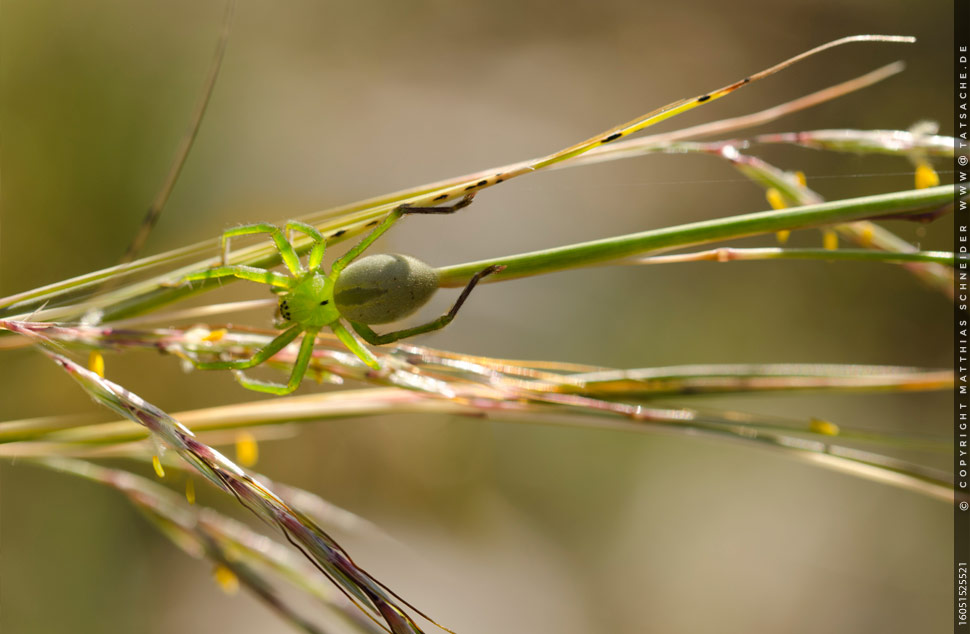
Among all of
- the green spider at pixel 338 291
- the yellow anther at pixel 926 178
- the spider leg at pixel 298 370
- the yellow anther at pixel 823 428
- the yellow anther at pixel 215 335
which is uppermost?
the yellow anther at pixel 926 178

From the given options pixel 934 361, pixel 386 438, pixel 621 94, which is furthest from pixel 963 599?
pixel 621 94

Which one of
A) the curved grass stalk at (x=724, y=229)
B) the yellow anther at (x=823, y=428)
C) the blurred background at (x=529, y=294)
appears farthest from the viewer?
the blurred background at (x=529, y=294)

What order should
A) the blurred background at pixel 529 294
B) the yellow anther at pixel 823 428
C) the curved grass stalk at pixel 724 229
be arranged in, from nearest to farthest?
the curved grass stalk at pixel 724 229
the yellow anther at pixel 823 428
the blurred background at pixel 529 294

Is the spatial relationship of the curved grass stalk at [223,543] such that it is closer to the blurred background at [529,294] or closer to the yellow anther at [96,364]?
the yellow anther at [96,364]

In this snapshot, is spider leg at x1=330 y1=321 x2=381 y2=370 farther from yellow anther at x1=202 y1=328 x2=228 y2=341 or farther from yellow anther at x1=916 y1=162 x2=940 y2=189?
yellow anther at x1=916 y1=162 x2=940 y2=189

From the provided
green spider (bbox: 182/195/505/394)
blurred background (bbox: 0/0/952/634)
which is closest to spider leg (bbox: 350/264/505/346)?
green spider (bbox: 182/195/505/394)

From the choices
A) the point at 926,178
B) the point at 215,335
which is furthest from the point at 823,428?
the point at 215,335

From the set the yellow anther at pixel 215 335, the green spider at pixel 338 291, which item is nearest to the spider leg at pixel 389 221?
Result: the green spider at pixel 338 291
